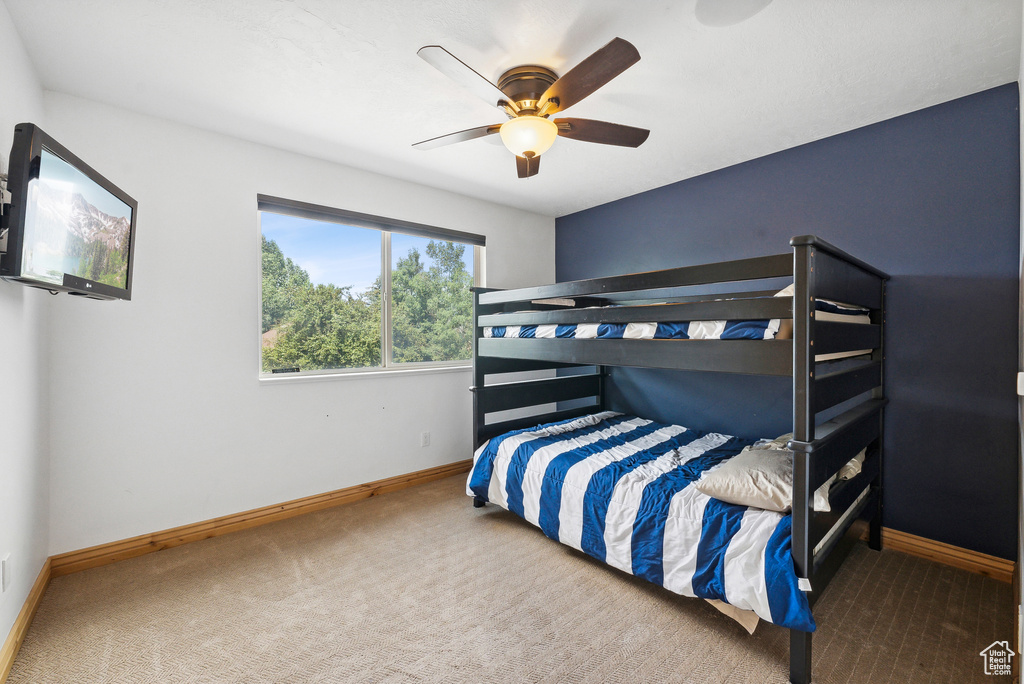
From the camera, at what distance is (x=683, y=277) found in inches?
74.2

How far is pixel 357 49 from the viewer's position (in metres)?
1.78

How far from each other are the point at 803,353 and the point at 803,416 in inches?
8.3

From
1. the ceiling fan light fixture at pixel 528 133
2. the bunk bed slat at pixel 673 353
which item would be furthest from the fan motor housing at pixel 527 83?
the bunk bed slat at pixel 673 353

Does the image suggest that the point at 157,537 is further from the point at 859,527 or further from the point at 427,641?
the point at 859,527

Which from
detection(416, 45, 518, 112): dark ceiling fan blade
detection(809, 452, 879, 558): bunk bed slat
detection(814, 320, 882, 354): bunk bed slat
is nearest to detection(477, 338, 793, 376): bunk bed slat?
detection(814, 320, 882, 354): bunk bed slat

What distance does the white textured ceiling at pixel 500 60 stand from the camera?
5.18 ft

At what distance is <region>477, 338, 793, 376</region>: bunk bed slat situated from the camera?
1614mm

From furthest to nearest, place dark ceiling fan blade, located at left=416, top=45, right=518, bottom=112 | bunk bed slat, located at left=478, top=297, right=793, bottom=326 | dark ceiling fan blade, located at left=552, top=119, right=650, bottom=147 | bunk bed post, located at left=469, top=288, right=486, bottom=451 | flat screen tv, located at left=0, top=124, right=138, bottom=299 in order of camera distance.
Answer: bunk bed post, located at left=469, top=288, right=486, bottom=451
dark ceiling fan blade, located at left=552, top=119, right=650, bottom=147
bunk bed slat, located at left=478, top=297, right=793, bottom=326
dark ceiling fan blade, located at left=416, top=45, right=518, bottom=112
flat screen tv, located at left=0, top=124, right=138, bottom=299

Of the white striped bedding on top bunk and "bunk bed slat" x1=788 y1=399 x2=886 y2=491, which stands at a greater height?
the white striped bedding on top bunk

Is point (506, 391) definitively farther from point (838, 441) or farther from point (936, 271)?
point (936, 271)

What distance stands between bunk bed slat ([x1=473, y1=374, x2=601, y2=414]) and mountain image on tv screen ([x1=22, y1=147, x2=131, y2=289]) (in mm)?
1967

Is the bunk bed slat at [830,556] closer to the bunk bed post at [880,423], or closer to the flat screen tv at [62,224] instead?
the bunk bed post at [880,423]

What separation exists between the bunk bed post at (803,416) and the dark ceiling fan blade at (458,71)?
1.22m

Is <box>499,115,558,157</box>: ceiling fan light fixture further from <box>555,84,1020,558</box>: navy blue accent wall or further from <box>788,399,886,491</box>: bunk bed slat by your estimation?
<box>555,84,1020,558</box>: navy blue accent wall
